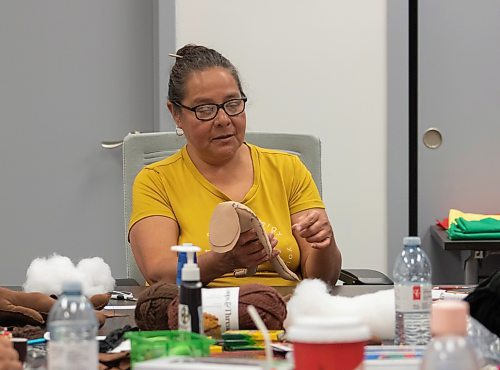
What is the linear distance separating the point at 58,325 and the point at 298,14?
Answer: 256 cm

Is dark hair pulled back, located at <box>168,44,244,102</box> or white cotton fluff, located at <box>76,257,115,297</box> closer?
white cotton fluff, located at <box>76,257,115,297</box>

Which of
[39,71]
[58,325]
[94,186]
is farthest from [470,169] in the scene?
[58,325]

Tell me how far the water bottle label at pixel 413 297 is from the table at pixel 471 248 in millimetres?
1779

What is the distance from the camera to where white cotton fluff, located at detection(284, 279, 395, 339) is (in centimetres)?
127

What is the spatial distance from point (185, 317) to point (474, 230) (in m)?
2.03

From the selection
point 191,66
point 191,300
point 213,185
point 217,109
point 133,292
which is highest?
point 191,66

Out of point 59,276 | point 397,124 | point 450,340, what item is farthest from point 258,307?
point 397,124

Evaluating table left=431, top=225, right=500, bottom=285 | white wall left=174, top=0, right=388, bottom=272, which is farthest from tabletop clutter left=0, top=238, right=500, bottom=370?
white wall left=174, top=0, right=388, bottom=272

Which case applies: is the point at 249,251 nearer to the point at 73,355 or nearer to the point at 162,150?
the point at 162,150

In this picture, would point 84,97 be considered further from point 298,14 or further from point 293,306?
point 293,306

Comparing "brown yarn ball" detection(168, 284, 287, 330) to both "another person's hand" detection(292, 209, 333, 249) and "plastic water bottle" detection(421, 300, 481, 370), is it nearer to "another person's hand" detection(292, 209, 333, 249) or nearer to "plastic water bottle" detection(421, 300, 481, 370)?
"another person's hand" detection(292, 209, 333, 249)

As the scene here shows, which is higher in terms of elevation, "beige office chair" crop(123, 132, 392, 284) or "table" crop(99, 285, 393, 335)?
"beige office chair" crop(123, 132, 392, 284)

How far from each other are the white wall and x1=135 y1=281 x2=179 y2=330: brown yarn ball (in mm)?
1992

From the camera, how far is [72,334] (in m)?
1.03
